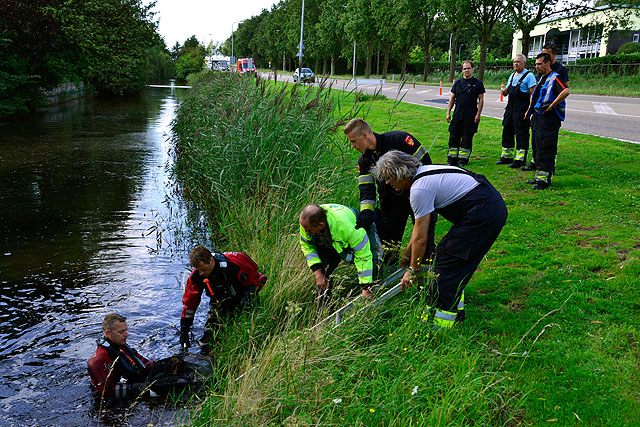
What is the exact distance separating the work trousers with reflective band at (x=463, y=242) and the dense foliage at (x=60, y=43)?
699 inches

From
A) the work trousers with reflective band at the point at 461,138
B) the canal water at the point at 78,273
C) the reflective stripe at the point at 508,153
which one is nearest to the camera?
the canal water at the point at 78,273

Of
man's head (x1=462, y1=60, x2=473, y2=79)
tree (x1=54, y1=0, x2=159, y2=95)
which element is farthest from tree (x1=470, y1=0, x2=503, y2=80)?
man's head (x1=462, y1=60, x2=473, y2=79)

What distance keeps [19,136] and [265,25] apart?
233 ft

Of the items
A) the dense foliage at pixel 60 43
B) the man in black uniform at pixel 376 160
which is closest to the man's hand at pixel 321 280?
the man in black uniform at pixel 376 160

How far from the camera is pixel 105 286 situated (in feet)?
21.8

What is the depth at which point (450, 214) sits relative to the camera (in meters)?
4.04

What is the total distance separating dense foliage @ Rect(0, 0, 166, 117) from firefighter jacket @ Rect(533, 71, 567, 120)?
16.4 m

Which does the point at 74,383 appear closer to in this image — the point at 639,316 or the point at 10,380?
the point at 10,380

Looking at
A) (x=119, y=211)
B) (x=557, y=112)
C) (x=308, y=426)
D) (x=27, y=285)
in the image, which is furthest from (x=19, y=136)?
(x=308, y=426)

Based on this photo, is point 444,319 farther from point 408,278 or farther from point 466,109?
point 466,109

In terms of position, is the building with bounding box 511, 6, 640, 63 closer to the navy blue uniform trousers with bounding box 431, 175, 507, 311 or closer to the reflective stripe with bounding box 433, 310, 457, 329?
the navy blue uniform trousers with bounding box 431, 175, 507, 311

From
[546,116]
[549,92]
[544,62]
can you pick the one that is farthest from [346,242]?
[544,62]

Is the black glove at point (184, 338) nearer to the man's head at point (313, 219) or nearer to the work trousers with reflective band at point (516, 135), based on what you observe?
the man's head at point (313, 219)

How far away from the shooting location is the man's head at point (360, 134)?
4820 mm
